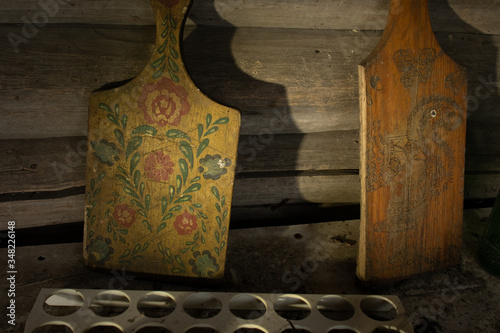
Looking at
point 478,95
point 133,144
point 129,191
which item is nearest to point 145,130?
point 133,144

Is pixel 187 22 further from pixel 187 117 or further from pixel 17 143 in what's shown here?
pixel 17 143

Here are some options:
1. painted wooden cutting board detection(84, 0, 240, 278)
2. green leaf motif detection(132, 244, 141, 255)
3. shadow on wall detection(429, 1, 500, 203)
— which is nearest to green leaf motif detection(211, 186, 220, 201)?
painted wooden cutting board detection(84, 0, 240, 278)

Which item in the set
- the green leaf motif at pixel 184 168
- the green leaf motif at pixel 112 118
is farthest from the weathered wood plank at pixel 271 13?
the green leaf motif at pixel 184 168

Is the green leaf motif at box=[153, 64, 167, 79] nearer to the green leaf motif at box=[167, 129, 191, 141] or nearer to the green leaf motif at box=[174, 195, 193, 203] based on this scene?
the green leaf motif at box=[167, 129, 191, 141]

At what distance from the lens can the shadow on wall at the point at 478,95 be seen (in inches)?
41.4

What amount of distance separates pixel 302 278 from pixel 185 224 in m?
0.33

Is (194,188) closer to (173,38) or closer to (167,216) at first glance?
(167,216)

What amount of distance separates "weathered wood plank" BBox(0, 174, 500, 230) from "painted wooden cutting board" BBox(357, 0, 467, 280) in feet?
0.86

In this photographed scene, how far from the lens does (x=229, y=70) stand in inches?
39.0

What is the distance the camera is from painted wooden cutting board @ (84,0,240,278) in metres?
0.88

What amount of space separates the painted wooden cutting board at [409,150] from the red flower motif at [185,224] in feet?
1.29

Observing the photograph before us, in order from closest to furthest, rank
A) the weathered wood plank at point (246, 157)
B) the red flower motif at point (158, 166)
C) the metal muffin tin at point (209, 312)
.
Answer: the metal muffin tin at point (209, 312), the red flower motif at point (158, 166), the weathered wood plank at point (246, 157)

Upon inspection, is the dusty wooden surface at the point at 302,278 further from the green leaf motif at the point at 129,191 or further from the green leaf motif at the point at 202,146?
the green leaf motif at the point at 202,146

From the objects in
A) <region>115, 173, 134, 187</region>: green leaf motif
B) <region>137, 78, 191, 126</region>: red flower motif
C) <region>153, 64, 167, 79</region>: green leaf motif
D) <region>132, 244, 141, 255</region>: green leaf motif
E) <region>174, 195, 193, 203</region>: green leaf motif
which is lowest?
<region>132, 244, 141, 255</region>: green leaf motif
